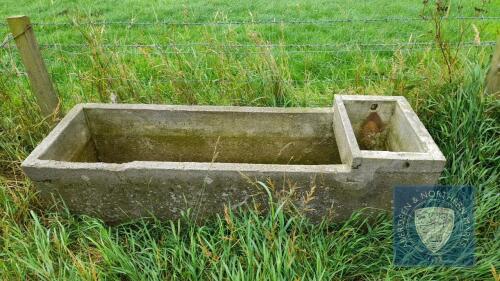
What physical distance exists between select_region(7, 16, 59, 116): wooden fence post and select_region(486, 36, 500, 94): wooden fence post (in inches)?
125

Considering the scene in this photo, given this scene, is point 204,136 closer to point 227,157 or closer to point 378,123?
point 227,157

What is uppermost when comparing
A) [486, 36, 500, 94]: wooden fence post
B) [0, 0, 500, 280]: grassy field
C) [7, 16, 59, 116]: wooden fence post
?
[7, 16, 59, 116]: wooden fence post

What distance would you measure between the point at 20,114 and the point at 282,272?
100 inches

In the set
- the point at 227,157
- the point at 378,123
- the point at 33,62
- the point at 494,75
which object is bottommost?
the point at 227,157

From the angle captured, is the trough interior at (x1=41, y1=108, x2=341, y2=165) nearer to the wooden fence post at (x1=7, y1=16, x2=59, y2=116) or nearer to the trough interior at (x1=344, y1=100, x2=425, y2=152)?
the trough interior at (x1=344, y1=100, x2=425, y2=152)

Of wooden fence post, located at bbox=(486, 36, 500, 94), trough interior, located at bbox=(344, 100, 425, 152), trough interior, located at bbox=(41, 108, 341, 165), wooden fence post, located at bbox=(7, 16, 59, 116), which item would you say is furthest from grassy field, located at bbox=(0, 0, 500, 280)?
trough interior, located at bbox=(41, 108, 341, 165)

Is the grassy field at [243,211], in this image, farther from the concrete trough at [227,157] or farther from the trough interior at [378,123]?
the trough interior at [378,123]

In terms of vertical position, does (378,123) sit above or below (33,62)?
below

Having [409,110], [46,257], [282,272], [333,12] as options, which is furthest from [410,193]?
[333,12]

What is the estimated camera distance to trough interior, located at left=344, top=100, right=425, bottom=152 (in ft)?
8.95

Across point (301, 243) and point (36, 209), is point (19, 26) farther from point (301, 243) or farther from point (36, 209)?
point (301, 243)

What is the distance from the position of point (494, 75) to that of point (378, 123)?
89 centimetres

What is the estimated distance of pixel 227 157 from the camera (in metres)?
3.03

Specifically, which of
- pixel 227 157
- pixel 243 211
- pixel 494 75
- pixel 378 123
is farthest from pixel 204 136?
pixel 494 75
